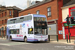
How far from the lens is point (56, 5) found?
28906 mm

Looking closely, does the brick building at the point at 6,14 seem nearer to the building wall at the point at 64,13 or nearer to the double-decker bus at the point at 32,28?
the double-decker bus at the point at 32,28

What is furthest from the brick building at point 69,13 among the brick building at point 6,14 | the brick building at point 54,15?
the brick building at point 6,14

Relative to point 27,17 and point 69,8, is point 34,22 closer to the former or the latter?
point 27,17

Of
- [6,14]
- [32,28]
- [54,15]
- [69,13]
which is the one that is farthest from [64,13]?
[6,14]

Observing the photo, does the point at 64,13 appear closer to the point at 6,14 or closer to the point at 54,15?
the point at 54,15

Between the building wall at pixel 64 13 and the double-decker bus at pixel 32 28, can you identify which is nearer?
the double-decker bus at pixel 32 28

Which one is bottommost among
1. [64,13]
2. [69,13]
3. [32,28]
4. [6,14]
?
[32,28]

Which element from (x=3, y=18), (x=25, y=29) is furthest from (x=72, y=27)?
(x=3, y=18)

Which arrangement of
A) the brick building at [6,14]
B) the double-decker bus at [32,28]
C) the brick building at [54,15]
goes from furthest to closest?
the brick building at [6,14] → the brick building at [54,15] → the double-decker bus at [32,28]

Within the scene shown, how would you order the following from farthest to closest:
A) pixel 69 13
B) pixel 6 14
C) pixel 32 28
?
pixel 6 14, pixel 69 13, pixel 32 28

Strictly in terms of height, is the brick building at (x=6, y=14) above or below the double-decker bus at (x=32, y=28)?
above

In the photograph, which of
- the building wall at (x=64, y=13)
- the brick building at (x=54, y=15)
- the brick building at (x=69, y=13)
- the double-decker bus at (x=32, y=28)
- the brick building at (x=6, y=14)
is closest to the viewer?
the double-decker bus at (x=32, y=28)

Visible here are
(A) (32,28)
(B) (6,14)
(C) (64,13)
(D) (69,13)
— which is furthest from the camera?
(B) (6,14)

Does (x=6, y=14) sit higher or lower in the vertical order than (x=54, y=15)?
higher
